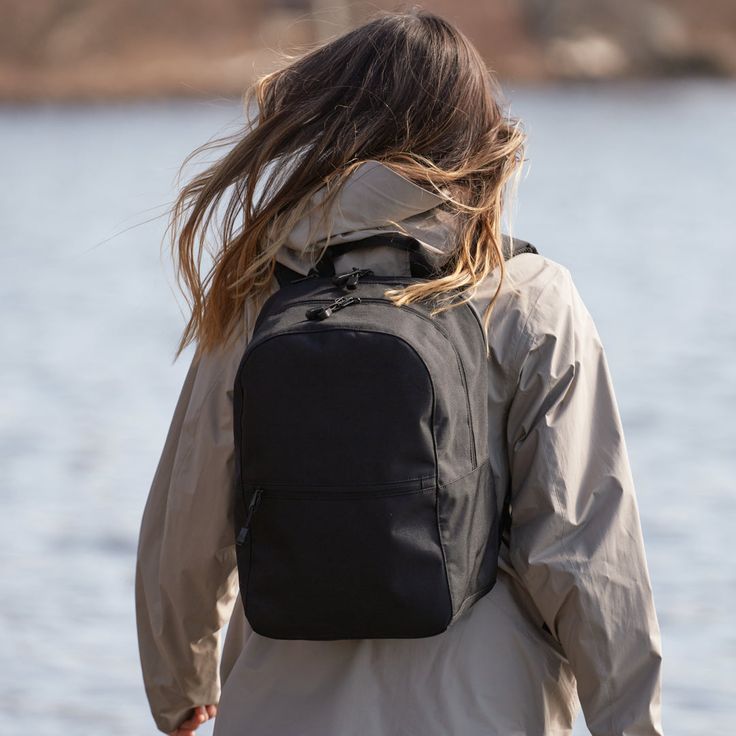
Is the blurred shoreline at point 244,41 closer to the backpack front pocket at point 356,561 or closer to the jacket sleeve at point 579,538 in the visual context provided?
the jacket sleeve at point 579,538

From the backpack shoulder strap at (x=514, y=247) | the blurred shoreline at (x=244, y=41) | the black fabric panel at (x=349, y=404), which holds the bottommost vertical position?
the blurred shoreline at (x=244, y=41)

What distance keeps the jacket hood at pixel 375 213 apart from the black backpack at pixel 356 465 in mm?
83

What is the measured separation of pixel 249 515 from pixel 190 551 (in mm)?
263

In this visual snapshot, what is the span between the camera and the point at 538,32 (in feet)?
112

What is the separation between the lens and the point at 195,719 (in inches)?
87.3

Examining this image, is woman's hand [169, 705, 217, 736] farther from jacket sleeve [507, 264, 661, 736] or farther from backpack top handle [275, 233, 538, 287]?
backpack top handle [275, 233, 538, 287]

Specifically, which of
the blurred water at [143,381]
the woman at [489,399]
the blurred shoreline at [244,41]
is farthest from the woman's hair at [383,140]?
the blurred shoreline at [244,41]

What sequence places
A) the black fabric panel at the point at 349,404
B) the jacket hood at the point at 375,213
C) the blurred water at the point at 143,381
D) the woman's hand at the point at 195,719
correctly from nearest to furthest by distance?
the black fabric panel at the point at 349,404
the jacket hood at the point at 375,213
the woman's hand at the point at 195,719
the blurred water at the point at 143,381

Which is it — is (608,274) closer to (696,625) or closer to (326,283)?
(696,625)

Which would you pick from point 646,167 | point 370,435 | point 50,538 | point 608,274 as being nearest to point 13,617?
point 50,538

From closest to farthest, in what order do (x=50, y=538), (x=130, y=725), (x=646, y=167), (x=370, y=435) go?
(x=370, y=435), (x=130, y=725), (x=50, y=538), (x=646, y=167)

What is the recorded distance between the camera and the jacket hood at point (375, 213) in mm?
1807

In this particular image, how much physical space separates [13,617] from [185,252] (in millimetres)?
3691

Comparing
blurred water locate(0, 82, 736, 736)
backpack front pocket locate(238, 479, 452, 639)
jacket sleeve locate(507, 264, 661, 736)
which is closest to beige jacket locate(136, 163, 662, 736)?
jacket sleeve locate(507, 264, 661, 736)
